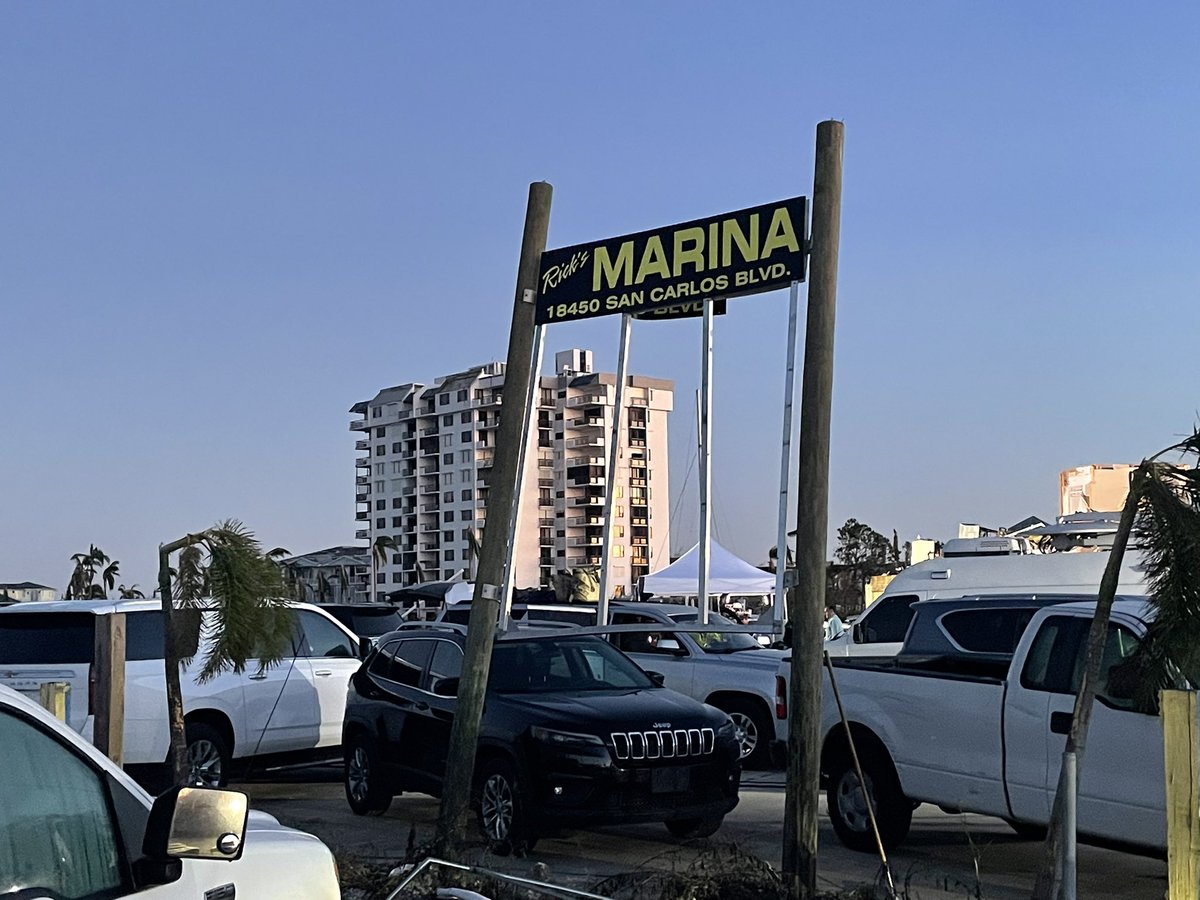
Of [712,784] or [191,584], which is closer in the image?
[191,584]

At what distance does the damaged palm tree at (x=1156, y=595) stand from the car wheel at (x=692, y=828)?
3876mm

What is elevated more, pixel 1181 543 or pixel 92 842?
pixel 1181 543

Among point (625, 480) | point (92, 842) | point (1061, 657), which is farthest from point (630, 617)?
point (625, 480)

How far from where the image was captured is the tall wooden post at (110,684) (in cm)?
925

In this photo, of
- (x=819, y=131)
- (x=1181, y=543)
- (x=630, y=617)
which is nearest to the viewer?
(x=1181, y=543)

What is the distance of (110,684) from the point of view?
932 cm

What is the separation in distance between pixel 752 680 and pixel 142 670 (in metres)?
6.37

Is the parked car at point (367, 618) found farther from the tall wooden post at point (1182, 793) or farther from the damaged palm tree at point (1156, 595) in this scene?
the tall wooden post at point (1182, 793)

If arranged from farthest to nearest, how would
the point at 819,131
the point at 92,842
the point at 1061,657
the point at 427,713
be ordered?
the point at 427,713, the point at 1061,657, the point at 819,131, the point at 92,842

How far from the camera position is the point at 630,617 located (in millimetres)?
17969

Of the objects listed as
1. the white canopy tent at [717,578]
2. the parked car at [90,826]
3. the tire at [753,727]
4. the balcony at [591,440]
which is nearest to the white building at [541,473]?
the balcony at [591,440]

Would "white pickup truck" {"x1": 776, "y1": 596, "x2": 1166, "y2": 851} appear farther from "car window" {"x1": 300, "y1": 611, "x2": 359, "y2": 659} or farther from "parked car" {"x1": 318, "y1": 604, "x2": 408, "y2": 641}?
"parked car" {"x1": 318, "y1": 604, "x2": 408, "y2": 641}

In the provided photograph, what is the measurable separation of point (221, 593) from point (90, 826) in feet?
18.6

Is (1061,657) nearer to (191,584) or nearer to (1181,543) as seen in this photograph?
(1181,543)
